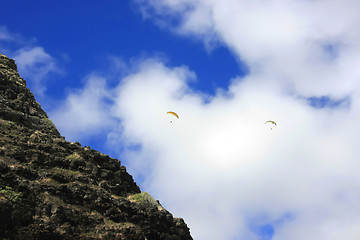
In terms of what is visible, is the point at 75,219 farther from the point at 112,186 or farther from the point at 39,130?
the point at 39,130

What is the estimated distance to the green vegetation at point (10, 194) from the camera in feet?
102

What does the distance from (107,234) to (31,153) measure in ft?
47.6

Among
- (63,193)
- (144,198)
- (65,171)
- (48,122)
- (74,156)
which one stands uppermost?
(48,122)

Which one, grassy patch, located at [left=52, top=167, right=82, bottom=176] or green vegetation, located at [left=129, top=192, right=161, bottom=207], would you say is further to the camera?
green vegetation, located at [left=129, top=192, right=161, bottom=207]

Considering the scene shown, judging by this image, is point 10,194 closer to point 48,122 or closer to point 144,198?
point 144,198

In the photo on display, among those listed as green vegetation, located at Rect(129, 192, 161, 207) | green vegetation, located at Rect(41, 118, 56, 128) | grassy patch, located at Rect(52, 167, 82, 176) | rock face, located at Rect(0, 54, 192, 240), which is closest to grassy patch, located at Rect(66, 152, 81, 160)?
rock face, located at Rect(0, 54, 192, 240)

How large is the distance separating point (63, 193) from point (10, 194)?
18.8 ft

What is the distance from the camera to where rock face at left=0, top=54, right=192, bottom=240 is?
3148 centimetres

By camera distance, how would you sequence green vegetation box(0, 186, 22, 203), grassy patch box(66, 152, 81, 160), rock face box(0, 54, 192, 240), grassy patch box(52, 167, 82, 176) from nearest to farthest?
green vegetation box(0, 186, 22, 203), rock face box(0, 54, 192, 240), grassy patch box(52, 167, 82, 176), grassy patch box(66, 152, 81, 160)

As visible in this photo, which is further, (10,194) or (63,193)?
(63,193)

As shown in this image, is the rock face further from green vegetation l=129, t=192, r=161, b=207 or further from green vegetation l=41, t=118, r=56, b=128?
green vegetation l=41, t=118, r=56, b=128

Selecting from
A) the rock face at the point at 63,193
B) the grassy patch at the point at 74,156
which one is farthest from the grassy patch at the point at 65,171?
the grassy patch at the point at 74,156

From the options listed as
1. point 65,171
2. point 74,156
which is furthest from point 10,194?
point 74,156

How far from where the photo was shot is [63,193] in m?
36.4
